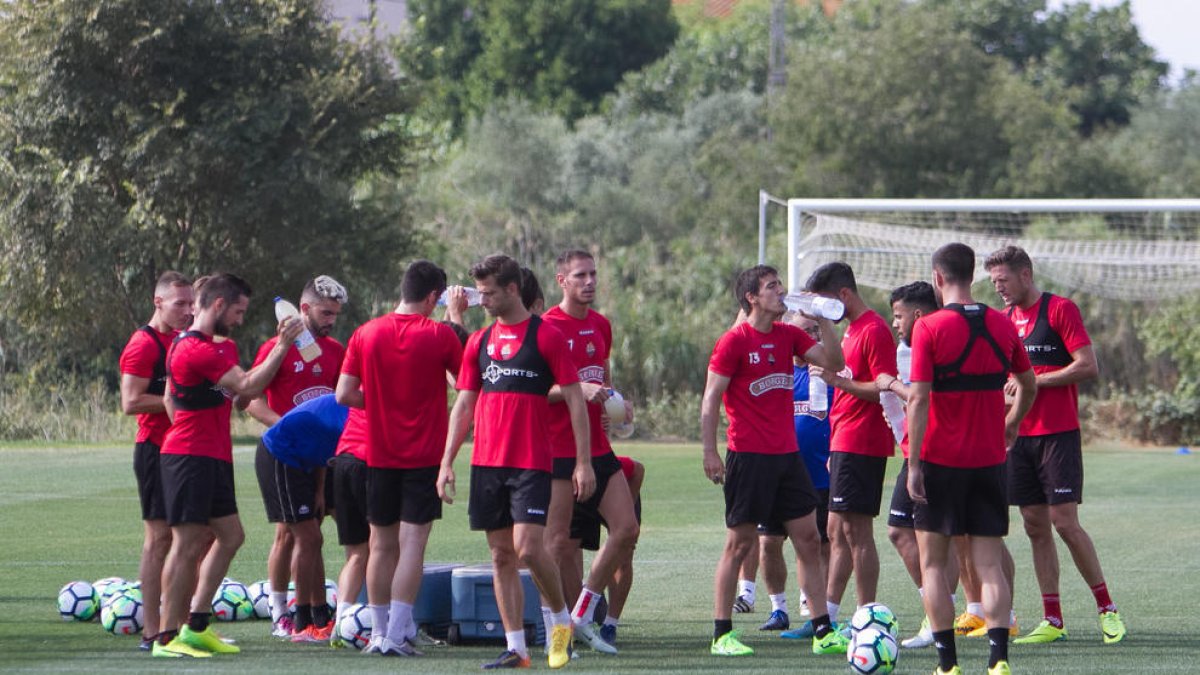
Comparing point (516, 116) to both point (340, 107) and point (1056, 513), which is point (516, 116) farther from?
point (1056, 513)

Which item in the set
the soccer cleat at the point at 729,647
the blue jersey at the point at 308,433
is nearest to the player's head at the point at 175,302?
the blue jersey at the point at 308,433

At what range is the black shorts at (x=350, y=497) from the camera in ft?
31.1

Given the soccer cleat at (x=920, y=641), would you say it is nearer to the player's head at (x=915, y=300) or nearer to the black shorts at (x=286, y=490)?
the player's head at (x=915, y=300)

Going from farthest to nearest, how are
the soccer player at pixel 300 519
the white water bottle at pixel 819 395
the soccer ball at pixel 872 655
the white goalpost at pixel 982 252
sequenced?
the white goalpost at pixel 982 252 → the white water bottle at pixel 819 395 → the soccer player at pixel 300 519 → the soccer ball at pixel 872 655

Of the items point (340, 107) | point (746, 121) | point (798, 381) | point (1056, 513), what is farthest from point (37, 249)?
point (746, 121)

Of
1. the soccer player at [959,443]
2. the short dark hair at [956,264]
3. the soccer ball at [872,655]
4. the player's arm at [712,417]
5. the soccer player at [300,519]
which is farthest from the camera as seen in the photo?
the soccer player at [300,519]

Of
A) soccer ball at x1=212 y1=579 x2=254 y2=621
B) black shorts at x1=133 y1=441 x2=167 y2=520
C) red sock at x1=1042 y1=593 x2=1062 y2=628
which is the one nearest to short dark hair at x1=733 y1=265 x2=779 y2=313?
red sock at x1=1042 y1=593 x2=1062 y2=628

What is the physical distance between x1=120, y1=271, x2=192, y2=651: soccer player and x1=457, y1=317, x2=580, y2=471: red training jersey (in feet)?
6.15

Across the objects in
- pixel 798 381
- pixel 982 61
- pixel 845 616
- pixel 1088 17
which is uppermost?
pixel 1088 17

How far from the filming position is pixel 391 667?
8750mm

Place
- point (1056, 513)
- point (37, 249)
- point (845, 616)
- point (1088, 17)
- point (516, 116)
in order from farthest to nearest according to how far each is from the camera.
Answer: point (1088, 17)
point (516, 116)
point (37, 249)
point (845, 616)
point (1056, 513)

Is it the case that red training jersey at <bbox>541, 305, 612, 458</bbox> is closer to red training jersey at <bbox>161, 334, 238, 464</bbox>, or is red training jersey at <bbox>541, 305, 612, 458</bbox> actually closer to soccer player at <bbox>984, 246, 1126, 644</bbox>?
red training jersey at <bbox>161, 334, 238, 464</bbox>

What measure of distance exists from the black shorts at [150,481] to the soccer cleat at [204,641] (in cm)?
65

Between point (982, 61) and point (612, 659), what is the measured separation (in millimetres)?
36765
